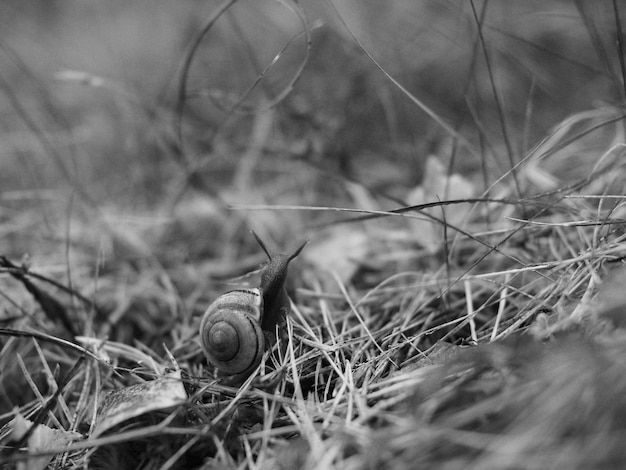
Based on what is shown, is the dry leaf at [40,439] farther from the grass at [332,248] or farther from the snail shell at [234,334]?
the snail shell at [234,334]

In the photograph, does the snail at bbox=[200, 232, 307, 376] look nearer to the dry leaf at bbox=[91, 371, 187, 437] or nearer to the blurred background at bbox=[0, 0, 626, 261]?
the dry leaf at bbox=[91, 371, 187, 437]

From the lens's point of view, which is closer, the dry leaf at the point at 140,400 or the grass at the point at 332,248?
the grass at the point at 332,248

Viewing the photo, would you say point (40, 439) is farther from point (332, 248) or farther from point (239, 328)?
point (332, 248)

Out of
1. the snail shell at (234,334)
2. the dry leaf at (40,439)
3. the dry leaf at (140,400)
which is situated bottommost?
the dry leaf at (40,439)

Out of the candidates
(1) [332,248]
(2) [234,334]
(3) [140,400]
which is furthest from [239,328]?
(1) [332,248]

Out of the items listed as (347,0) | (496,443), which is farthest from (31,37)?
(496,443)

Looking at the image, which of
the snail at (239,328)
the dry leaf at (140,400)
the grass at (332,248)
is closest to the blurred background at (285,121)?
the grass at (332,248)
